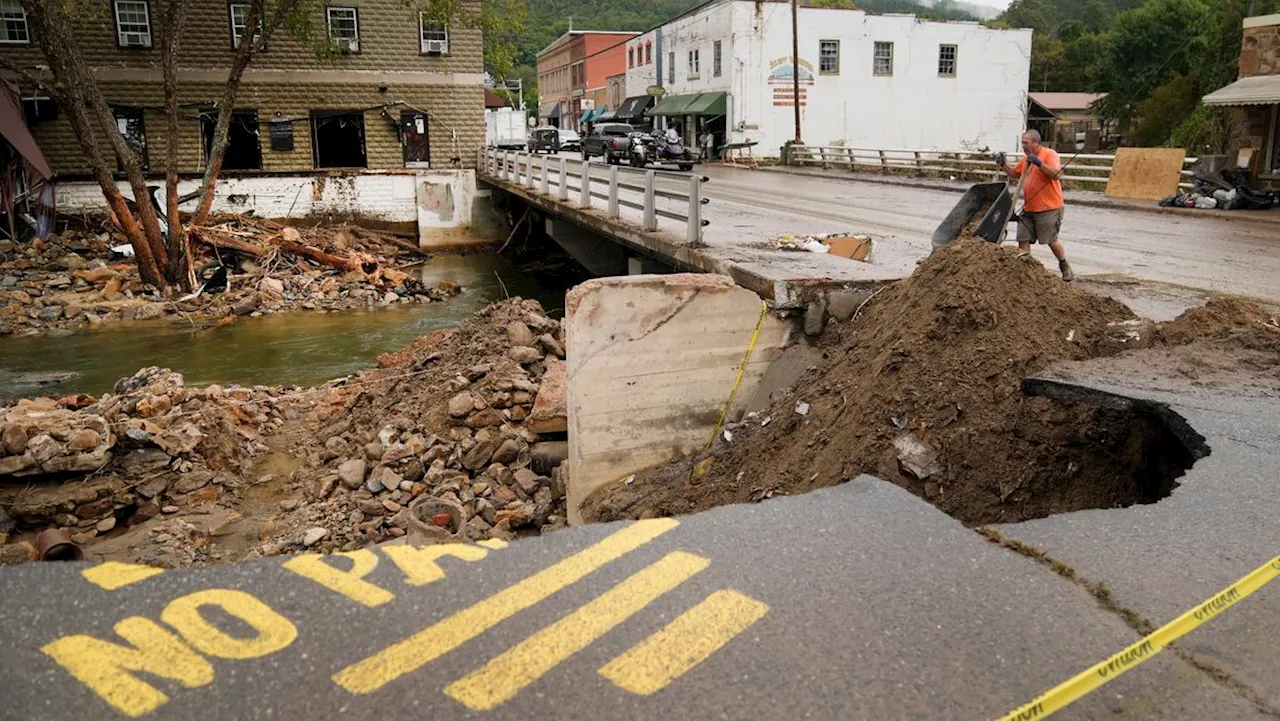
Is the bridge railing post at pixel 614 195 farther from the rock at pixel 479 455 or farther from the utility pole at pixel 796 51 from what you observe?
the utility pole at pixel 796 51

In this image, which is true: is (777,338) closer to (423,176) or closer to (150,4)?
(423,176)

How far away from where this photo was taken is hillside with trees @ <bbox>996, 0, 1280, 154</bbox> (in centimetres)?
3953

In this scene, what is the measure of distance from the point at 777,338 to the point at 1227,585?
5.23 meters

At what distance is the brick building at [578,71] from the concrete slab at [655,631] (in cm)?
6541

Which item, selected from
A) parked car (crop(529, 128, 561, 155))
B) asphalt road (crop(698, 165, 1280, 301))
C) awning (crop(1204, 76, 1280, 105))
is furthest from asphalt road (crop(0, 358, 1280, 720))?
parked car (crop(529, 128, 561, 155))

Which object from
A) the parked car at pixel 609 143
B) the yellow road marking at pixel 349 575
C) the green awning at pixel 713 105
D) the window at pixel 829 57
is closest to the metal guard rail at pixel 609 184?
the parked car at pixel 609 143

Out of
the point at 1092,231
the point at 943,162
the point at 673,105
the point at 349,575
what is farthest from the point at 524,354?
the point at 673,105

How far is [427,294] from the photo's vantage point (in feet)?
74.0

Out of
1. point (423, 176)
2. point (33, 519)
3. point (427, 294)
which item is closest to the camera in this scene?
point (33, 519)

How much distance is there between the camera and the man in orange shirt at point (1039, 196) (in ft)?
31.2

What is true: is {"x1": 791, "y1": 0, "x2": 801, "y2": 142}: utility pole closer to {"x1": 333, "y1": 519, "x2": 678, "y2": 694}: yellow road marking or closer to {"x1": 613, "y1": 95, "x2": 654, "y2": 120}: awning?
{"x1": 613, "y1": 95, "x2": 654, "y2": 120}: awning

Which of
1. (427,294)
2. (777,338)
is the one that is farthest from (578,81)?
(777,338)

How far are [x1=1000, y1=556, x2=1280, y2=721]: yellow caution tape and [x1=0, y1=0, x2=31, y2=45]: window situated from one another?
31.0m

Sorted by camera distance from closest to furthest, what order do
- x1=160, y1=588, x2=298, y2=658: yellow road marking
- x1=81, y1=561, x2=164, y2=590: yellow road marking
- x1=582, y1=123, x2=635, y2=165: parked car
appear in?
x1=160, y1=588, x2=298, y2=658: yellow road marking → x1=81, y1=561, x2=164, y2=590: yellow road marking → x1=582, y1=123, x2=635, y2=165: parked car
